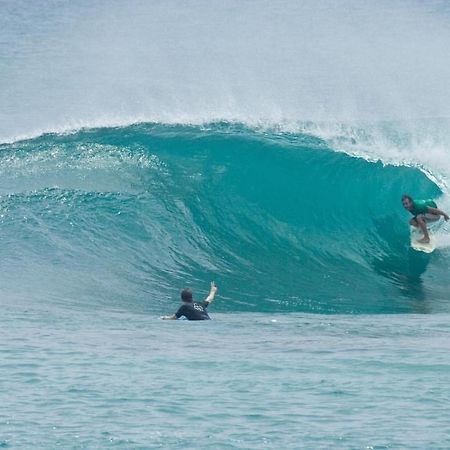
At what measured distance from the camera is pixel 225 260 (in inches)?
742

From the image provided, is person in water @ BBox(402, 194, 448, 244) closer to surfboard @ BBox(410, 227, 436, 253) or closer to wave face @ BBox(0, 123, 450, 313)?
surfboard @ BBox(410, 227, 436, 253)

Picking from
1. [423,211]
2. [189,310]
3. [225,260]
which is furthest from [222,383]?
[423,211]

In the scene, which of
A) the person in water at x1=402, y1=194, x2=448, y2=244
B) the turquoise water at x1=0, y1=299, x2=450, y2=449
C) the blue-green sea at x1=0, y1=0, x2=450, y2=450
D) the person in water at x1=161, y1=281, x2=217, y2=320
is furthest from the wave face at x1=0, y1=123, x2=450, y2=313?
the turquoise water at x1=0, y1=299, x2=450, y2=449

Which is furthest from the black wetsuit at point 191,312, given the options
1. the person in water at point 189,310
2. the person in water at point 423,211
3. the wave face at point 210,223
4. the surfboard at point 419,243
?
the surfboard at point 419,243

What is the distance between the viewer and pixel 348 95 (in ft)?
118

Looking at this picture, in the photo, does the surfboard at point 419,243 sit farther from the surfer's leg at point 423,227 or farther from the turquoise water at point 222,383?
the turquoise water at point 222,383

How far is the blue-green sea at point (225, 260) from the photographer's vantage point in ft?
35.5

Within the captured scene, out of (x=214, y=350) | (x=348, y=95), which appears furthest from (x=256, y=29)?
(x=214, y=350)

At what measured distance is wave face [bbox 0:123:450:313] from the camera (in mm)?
17484

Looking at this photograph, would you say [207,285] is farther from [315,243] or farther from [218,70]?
[218,70]

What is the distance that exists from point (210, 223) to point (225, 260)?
155 cm

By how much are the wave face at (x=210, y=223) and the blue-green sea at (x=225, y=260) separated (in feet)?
0.17

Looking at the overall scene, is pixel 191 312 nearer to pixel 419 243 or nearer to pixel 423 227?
pixel 423 227

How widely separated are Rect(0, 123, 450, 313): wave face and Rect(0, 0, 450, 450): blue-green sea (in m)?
0.05
